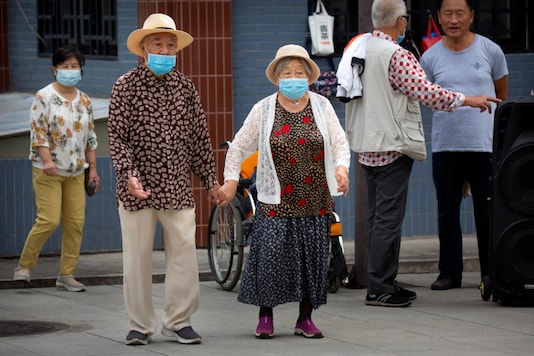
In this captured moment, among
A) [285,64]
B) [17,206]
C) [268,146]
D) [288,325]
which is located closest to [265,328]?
[288,325]

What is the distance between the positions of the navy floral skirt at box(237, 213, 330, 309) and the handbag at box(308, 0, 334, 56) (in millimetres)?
4199

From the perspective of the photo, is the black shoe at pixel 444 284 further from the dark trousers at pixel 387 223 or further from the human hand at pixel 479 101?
the human hand at pixel 479 101

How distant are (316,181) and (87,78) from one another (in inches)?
213

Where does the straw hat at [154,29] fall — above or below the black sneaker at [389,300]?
above

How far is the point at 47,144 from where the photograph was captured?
10.6m

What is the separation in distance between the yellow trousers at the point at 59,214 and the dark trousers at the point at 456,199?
2.82 meters

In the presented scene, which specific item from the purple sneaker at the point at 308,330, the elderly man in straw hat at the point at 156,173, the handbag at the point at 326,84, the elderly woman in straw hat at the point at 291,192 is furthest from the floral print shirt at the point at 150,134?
the handbag at the point at 326,84

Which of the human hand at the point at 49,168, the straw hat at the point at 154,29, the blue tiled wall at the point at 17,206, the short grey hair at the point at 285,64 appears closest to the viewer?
the straw hat at the point at 154,29

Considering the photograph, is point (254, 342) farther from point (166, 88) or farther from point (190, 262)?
point (166, 88)

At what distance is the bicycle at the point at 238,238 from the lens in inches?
407

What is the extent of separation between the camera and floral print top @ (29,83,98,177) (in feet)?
35.0

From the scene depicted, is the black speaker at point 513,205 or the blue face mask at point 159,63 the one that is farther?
the black speaker at point 513,205

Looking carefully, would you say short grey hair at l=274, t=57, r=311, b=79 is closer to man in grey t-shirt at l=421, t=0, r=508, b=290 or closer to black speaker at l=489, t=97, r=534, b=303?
black speaker at l=489, t=97, r=534, b=303

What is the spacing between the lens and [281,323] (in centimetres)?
923
